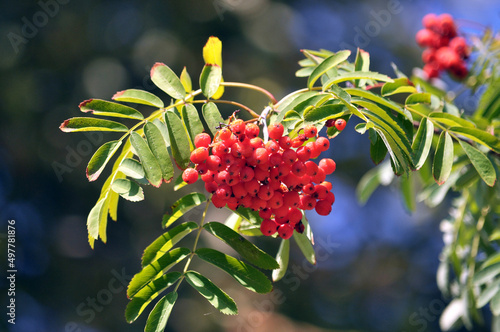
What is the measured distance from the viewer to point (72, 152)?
Answer: 17.6 ft

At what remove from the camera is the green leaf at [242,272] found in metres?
1.31

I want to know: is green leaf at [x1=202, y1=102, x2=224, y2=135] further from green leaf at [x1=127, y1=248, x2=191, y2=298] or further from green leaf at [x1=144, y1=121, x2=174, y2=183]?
green leaf at [x1=127, y1=248, x2=191, y2=298]

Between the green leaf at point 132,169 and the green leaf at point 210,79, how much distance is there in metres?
0.32

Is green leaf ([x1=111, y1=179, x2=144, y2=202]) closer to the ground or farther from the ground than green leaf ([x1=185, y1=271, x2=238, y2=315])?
farther from the ground

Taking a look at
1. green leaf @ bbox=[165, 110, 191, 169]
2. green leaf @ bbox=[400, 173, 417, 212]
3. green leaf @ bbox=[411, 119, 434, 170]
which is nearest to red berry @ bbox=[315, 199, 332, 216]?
green leaf @ bbox=[411, 119, 434, 170]

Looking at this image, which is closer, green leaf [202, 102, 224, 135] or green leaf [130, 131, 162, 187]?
green leaf [130, 131, 162, 187]

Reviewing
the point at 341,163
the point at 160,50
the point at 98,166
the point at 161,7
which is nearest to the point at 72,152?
the point at 160,50

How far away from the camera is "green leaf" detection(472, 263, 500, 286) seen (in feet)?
6.57

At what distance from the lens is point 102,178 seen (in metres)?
5.21

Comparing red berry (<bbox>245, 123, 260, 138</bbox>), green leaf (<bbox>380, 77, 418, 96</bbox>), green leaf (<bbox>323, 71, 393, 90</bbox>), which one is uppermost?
green leaf (<bbox>323, 71, 393, 90</bbox>)

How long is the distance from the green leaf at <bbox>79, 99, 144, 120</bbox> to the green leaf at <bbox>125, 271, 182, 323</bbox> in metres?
0.52

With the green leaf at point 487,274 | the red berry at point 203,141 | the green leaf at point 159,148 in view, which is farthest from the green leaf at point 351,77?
the green leaf at point 487,274

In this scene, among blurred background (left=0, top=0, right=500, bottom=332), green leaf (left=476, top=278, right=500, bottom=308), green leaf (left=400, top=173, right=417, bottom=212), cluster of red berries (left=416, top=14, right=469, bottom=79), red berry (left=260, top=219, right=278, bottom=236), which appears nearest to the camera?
red berry (left=260, top=219, right=278, bottom=236)

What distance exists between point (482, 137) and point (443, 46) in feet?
6.03
